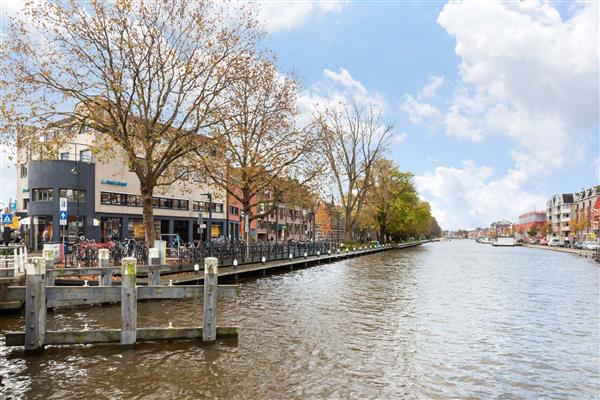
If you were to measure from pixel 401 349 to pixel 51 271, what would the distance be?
1311 cm

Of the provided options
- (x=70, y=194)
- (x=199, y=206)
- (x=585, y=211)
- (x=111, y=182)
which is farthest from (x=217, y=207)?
(x=585, y=211)

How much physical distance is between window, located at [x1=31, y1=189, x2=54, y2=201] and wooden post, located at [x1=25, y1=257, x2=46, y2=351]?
40.7 meters

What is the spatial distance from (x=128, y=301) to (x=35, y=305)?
228cm

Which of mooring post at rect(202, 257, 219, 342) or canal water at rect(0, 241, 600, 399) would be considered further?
mooring post at rect(202, 257, 219, 342)

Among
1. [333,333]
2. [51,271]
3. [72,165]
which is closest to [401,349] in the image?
[333,333]

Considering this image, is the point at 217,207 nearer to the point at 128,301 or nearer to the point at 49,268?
the point at 49,268

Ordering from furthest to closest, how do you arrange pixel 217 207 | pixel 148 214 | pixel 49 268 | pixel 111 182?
pixel 217 207 < pixel 111 182 < pixel 148 214 < pixel 49 268

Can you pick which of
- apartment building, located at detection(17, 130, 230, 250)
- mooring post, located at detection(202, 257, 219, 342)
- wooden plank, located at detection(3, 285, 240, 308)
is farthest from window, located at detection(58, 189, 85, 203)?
mooring post, located at detection(202, 257, 219, 342)

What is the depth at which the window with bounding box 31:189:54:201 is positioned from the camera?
4819 centimetres

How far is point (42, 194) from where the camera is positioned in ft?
159

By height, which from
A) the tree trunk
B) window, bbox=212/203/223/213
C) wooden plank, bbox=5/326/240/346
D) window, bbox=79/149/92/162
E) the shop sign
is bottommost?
wooden plank, bbox=5/326/240/346

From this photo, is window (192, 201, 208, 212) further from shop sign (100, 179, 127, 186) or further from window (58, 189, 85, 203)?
window (58, 189, 85, 203)

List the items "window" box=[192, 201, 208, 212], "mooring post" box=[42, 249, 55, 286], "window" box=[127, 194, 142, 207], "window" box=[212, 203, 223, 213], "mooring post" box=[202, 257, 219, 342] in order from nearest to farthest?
"mooring post" box=[202, 257, 219, 342] → "mooring post" box=[42, 249, 55, 286] → "window" box=[127, 194, 142, 207] → "window" box=[192, 201, 208, 212] → "window" box=[212, 203, 223, 213]

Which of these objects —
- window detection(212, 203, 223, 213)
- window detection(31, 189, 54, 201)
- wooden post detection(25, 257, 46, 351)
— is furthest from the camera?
window detection(212, 203, 223, 213)
